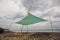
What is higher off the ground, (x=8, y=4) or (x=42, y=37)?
(x=8, y=4)

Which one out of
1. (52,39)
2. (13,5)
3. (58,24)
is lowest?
(52,39)

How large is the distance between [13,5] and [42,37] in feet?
4.78

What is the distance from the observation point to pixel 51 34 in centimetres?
768

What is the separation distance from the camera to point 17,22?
7816mm

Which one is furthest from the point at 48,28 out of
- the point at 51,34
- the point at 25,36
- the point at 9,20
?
the point at 9,20

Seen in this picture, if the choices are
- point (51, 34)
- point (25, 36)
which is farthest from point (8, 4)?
point (51, 34)

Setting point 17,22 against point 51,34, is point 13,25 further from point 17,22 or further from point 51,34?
point 51,34

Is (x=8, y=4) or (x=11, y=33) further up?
(x=8, y=4)

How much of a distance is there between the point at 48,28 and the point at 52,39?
1.33 feet

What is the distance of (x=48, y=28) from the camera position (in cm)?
777

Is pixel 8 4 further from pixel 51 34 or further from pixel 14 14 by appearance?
pixel 51 34

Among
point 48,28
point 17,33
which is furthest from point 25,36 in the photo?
point 48,28

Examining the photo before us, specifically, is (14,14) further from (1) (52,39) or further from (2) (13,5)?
(1) (52,39)

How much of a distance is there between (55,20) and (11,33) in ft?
4.93
